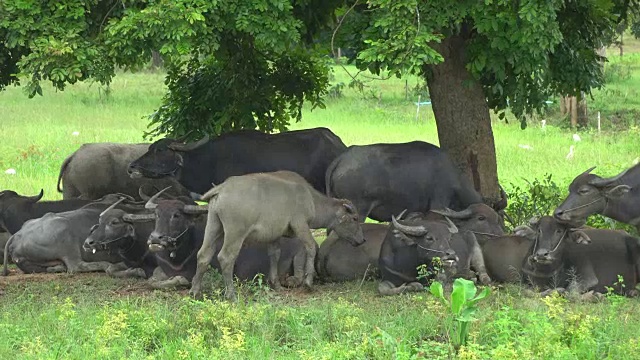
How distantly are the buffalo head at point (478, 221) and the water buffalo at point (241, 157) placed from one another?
174 cm

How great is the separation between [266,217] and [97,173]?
4.90 m

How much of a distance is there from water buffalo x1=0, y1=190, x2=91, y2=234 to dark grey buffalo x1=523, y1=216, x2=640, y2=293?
517cm

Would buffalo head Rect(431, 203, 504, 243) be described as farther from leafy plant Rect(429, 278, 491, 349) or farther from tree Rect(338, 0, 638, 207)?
leafy plant Rect(429, 278, 491, 349)

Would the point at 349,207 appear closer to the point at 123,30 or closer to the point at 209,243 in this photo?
the point at 209,243

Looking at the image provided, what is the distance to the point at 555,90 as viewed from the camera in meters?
13.3

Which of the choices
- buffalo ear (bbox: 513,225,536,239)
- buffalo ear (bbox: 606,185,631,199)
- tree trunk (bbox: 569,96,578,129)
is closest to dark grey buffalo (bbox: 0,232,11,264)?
buffalo ear (bbox: 513,225,536,239)

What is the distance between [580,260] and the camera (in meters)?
9.87

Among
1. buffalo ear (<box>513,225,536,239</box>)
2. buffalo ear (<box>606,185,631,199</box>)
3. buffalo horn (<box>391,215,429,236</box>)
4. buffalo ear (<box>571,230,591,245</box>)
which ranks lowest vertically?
buffalo ear (<box>513,225,536,239</box>)

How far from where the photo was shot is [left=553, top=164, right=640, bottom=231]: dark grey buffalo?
33.3 ft

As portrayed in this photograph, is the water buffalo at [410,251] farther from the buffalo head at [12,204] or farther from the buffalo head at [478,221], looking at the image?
the buffalo head at [12,204]

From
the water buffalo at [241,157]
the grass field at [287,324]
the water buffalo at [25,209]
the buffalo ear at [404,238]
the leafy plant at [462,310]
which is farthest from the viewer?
the water buffalo at [25,209]

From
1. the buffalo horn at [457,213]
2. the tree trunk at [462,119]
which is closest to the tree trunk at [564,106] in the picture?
the tree trunk at [462,119]

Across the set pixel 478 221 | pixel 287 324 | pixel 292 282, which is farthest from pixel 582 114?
pixel 287 324

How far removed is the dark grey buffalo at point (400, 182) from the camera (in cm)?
1143
